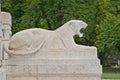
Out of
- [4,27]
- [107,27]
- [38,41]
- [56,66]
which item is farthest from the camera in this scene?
[107,27]

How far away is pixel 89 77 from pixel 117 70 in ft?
99.8

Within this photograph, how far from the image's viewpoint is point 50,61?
8633mm

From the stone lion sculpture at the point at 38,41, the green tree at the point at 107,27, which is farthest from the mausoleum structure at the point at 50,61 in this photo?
the green tree at the point at 107,27

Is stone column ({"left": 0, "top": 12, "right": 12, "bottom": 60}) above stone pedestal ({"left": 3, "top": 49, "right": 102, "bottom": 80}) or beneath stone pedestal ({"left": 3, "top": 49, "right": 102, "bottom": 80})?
above

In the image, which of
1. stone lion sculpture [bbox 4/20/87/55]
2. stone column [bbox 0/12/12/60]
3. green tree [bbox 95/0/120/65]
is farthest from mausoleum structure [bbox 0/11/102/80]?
green tree [bbox 95/0/120/65]

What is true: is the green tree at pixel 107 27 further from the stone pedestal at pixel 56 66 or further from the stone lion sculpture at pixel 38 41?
the stone pedestal at pixel 56 66

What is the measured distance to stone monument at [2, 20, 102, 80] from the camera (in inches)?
340

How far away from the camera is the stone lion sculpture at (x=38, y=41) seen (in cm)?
873

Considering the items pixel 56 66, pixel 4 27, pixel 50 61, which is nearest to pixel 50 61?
pixel 50 61

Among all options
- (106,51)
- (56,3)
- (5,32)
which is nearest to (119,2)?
(106,51)

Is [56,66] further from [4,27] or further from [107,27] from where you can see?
[107,27]

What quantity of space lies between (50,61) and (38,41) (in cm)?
53

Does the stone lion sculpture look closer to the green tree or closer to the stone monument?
the stone monument

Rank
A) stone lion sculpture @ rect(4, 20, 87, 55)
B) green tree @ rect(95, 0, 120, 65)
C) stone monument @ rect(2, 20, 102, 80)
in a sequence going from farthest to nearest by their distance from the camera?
green tree @ rect(95, 0, 120, 65), stone lion sculpture @ rect(4, 20, 87, 55), stone monument @ rect(2, 20, 102, 80)
